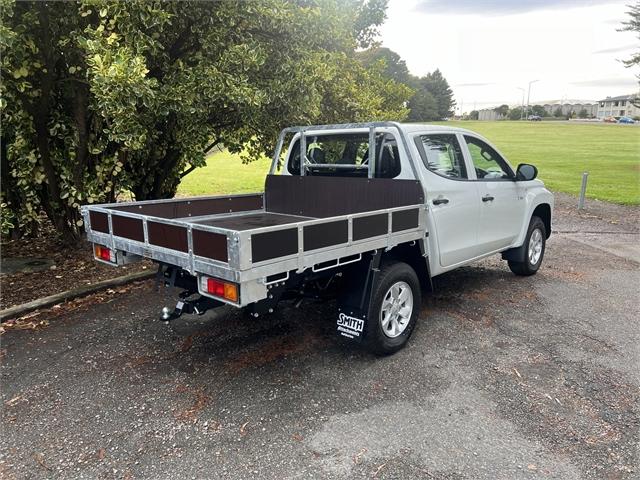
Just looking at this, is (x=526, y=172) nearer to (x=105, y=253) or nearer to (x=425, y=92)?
(x=105, y=253)

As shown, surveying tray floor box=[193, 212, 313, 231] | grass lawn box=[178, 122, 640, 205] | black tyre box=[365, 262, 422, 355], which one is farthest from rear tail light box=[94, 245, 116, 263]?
grass lawn box=[178, 122, 640, 205]

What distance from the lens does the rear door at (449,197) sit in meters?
4.64

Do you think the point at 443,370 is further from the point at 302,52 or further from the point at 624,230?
the point at 624,230

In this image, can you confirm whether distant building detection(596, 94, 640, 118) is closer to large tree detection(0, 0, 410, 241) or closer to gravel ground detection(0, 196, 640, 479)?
large tree detection(0, 0, 410, 241)

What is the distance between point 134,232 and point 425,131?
284 cm

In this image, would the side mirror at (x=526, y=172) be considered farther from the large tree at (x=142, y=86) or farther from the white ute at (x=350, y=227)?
the large tree at (x=142, y=86)

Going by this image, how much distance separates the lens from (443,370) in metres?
4.01

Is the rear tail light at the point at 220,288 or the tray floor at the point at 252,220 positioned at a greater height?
the tray floor at the point at 252,220

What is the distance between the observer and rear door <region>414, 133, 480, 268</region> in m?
4.64

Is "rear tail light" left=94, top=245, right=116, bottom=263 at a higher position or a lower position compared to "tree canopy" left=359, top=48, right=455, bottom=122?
lower

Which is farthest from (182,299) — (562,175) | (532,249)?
(562,175)

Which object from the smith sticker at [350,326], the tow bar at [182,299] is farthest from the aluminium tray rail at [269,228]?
the smith sticker at [350,326]

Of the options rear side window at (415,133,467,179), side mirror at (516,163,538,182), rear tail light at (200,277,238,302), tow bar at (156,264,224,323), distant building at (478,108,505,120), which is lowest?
tow bar at (156,264,224,323)

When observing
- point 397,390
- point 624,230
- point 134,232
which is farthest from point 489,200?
point 624,230
